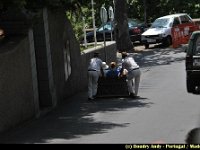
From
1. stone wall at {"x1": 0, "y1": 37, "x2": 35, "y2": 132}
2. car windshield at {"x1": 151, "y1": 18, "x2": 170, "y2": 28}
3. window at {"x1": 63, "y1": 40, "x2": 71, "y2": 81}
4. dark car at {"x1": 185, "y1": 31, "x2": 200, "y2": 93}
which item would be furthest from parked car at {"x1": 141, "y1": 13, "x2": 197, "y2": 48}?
stone wall at {"x1": 0, "y1": 37, "x2": 35, "y2": 132}

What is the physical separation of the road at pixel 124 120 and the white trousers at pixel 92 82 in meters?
0.35

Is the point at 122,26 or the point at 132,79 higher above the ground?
the point at 122,26

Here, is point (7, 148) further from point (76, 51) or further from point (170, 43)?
point (170, 43)

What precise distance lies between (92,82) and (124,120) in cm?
475

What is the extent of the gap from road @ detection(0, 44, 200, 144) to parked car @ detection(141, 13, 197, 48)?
12623 millimetres

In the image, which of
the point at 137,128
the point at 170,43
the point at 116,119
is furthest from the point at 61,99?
the point at 170,43

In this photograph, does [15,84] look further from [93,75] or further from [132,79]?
[132,79]

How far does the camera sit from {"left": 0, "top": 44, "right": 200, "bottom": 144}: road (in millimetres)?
12913

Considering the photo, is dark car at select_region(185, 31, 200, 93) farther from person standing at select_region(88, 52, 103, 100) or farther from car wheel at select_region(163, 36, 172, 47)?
car wheel at select_region(163, 36, 172, 47)

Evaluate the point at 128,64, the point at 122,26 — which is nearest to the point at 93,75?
the point at 128,64

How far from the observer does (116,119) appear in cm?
1550

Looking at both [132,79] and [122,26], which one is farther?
[122,26]

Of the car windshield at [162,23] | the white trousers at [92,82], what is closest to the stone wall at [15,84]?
the white trousers at [92,82]

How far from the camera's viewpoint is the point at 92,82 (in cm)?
1983
